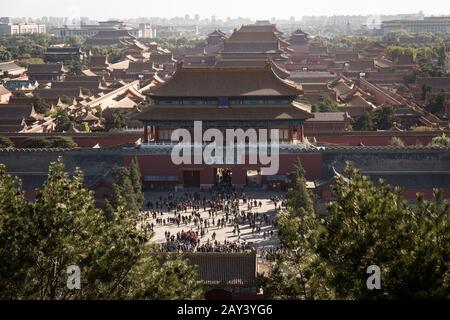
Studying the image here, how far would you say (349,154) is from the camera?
37.7 m

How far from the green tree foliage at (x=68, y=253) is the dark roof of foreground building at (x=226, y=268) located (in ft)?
26.9

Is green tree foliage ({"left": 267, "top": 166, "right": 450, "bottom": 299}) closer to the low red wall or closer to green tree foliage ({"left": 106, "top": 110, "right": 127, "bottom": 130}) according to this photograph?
the low red wall

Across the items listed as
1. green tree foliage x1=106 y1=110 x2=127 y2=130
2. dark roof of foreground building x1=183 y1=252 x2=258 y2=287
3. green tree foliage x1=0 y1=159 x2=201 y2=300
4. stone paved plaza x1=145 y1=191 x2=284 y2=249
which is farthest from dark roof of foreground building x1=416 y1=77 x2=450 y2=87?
green tree foliage x1=0 y1=159 x2=201 y2=300

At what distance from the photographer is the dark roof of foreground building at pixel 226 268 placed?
2142cm

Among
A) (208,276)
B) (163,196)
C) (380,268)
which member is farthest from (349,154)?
(380,268)

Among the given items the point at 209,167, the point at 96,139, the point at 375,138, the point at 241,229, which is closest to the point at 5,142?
the point at 96,139

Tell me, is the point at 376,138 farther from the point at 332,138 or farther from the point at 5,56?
the point at 5,56

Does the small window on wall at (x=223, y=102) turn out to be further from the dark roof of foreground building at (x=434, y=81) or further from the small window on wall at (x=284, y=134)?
the dark roof of foreground building at (x=434, y=81)

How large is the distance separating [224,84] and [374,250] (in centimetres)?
2817

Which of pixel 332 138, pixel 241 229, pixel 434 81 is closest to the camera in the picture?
pixel 241 229

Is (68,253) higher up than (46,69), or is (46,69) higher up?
(68,253)

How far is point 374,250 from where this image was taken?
41.7 ft

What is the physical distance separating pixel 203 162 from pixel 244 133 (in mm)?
2992

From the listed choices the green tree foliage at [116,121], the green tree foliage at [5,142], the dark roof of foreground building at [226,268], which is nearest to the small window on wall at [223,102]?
the green tree foliage at [116,121]
